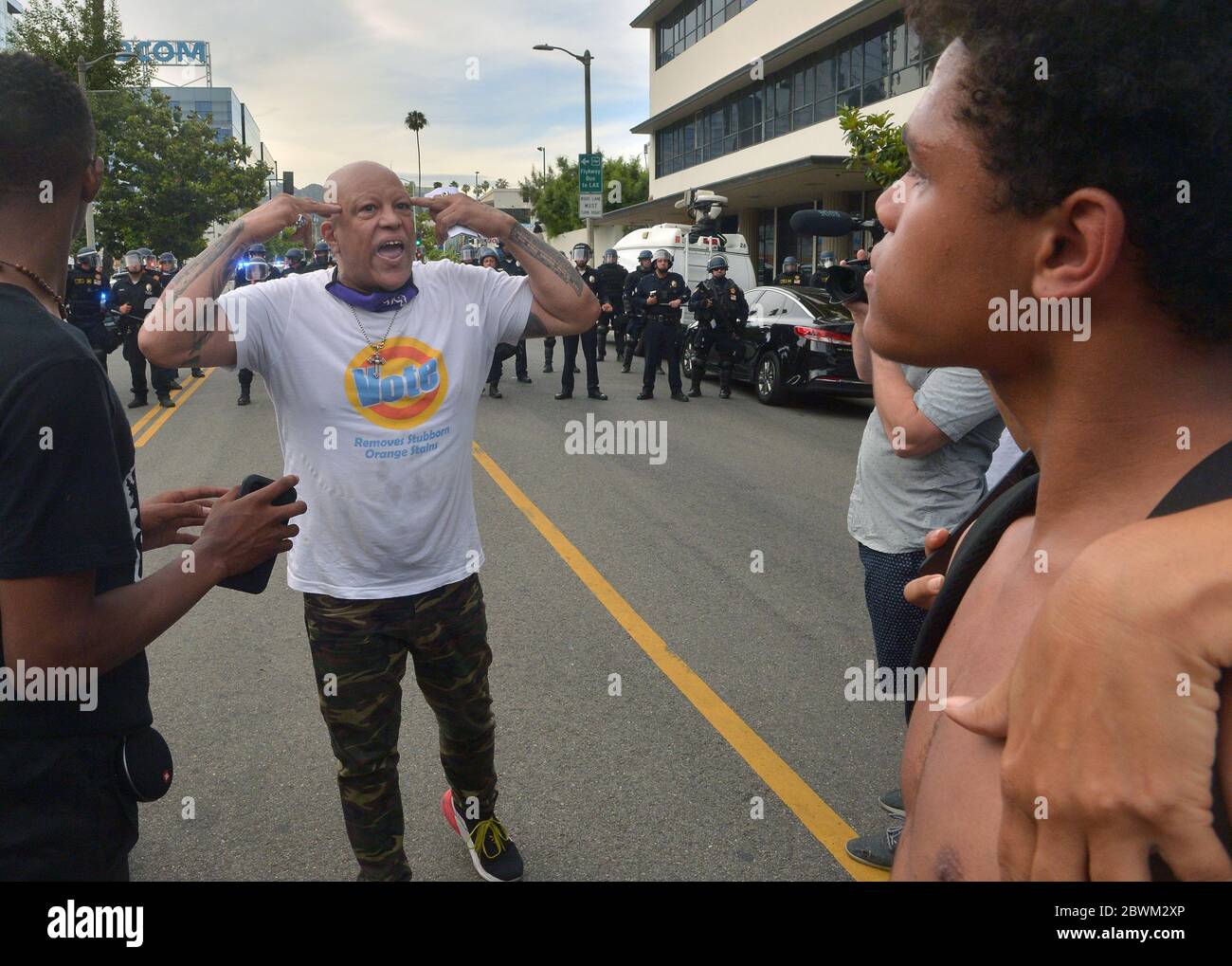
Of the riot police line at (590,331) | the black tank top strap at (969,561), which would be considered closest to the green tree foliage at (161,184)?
the riot police line at (590,331)

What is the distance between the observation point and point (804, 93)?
2742 centimetres

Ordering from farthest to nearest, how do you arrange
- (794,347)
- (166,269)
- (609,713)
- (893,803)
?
1. (166,269)
2. (794,347)
3. (609,713)
4. (893,803)

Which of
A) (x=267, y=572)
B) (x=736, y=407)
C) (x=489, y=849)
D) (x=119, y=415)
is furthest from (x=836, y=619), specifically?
(x=736, y=407)

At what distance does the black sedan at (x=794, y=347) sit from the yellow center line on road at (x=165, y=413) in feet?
25.7

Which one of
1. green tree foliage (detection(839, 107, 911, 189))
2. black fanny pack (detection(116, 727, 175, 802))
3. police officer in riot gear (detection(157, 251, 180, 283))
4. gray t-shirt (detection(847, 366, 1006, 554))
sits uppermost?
green tree foliage (detection(839, 107, 911, 189))

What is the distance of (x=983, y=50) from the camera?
84cm

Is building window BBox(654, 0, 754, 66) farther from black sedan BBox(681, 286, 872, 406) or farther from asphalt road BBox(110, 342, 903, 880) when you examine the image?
asphalt road BBox(110, 342, 903, 880)

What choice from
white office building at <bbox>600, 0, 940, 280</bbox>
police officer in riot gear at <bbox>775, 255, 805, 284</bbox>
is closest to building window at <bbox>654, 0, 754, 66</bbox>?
white office building at <bbox>600, 0, 940, 280</bbox>

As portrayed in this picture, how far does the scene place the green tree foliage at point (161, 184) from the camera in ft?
104

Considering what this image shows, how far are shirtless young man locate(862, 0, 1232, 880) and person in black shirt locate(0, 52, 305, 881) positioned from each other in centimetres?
125

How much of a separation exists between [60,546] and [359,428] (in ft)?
4.82

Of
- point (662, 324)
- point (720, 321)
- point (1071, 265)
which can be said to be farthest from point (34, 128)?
point (720, 321)

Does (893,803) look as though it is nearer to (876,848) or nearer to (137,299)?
(876,848)

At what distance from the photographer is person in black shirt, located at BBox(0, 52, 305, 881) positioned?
1.50 m
